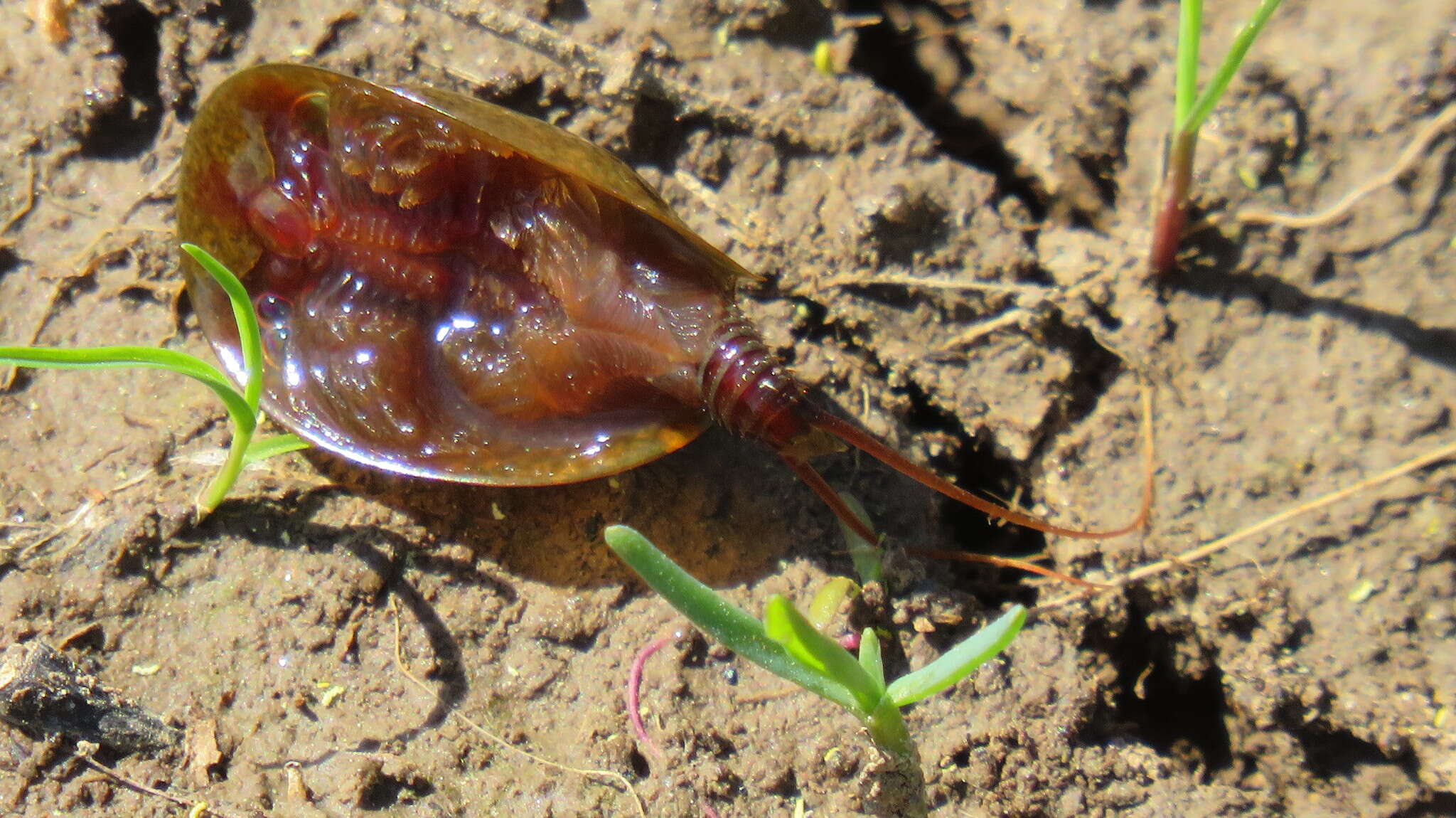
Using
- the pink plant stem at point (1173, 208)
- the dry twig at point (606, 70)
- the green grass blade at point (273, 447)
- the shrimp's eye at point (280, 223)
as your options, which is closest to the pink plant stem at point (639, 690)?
the green grass blade at point (273, 447)

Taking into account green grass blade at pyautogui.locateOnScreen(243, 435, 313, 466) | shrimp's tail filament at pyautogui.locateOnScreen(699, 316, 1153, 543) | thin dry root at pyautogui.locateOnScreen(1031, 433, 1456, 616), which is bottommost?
green grass blade at pyautogui.locateOnScreen(243, 435, 313, 466)

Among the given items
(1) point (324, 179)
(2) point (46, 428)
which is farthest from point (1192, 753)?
(2) point (46, 428)

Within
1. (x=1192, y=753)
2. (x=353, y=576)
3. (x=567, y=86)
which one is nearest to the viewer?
(x=353, y=576)

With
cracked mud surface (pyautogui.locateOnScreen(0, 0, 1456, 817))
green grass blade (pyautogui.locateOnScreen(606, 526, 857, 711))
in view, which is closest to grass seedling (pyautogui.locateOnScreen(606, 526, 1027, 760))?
green grass blade (pyautogui.locateOnScreen(606, 526, 857, 711))

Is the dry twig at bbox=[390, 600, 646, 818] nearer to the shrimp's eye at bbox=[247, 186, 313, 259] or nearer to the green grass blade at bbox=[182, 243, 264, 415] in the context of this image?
the green grass blade at bbox=[182, 243, 264, 415]

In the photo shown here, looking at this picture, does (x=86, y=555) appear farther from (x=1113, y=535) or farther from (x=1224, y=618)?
(x=1224, y=618)

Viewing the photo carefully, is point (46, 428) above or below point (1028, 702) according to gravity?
below
